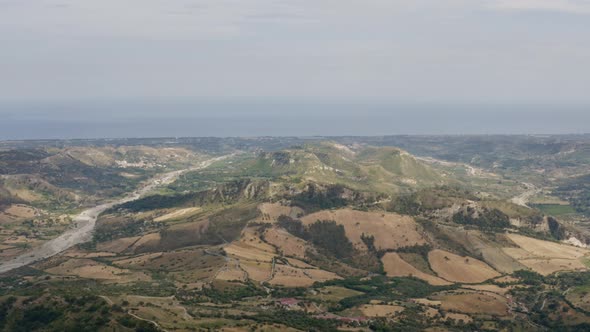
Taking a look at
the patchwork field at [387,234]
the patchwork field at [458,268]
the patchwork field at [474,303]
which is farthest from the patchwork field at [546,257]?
the patchwork field at [474,303]

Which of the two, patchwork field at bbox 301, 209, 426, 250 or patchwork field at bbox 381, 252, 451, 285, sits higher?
patchwork field at bbox 301, 209, 426, 250

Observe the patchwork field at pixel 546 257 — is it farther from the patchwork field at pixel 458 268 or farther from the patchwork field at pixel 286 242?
the patchwork field at pixel 286 242

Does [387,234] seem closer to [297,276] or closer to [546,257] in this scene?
[297,276]

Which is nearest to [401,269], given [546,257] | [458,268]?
[458,268]

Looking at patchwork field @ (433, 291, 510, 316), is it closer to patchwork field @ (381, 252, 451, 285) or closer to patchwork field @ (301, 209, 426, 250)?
patchwork field @ (381, 252, 451, 285)

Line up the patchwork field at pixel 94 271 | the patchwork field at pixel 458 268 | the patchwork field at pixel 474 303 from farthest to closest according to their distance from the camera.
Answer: the patchwork field at pixel 458 268, the patchwork field at pixel 94 271, the patchwork field at pixel 474 303

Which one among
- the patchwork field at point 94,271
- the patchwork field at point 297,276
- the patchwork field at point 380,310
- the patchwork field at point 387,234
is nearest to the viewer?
the patchwork field at point 380,310

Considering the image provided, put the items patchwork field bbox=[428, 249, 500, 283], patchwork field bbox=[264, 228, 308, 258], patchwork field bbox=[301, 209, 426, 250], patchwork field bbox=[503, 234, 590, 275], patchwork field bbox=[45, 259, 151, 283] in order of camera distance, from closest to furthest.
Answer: patchwork field bbox=[45, 259, 151, 283], patchwork field bbox=[428, 249, 500, 283], patchwork field bbox=[503, 234, 590, 275], patchwork field bbox=[264, 228, 308, 258], patchwork field bbox=[301, 209, 426, 250]

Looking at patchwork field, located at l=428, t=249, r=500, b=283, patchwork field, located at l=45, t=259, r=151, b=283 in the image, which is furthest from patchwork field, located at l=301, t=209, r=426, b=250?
patchwork field, located at l=45, t=259, r=151, b=283
